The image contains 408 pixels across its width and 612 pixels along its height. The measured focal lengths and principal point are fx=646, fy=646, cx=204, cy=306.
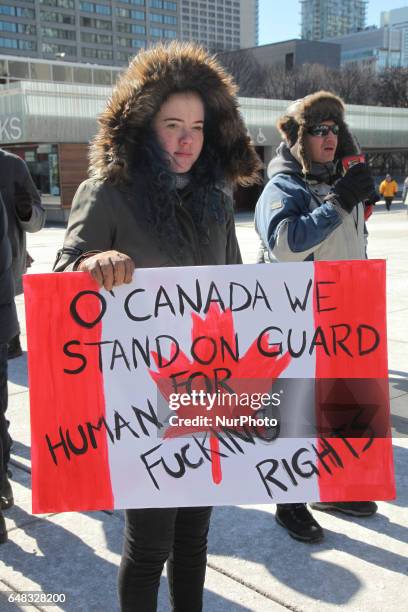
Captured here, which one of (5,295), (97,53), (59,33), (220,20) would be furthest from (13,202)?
(220,20)

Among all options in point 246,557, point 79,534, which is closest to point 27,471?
point 79,534

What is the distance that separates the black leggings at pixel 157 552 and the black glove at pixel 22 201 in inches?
92.3

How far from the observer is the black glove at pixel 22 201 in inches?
148

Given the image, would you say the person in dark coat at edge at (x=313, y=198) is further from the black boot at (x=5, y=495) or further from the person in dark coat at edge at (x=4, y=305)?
the black boot at (x=5, y=495)

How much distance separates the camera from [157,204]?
190 cm

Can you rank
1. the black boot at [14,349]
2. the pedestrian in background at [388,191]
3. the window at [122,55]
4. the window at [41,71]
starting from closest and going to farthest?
the black boot at [14,349] → the pedestrian in background at [388,191] → the window at [41,71] → the window at [122,55]

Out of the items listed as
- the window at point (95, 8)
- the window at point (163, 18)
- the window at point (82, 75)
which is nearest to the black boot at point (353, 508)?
the window at point (82, 75)

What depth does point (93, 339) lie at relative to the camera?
1895 mm

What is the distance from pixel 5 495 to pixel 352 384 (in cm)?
191

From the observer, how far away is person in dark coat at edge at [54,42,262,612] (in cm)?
185

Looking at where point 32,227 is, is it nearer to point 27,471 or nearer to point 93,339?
point 27,471

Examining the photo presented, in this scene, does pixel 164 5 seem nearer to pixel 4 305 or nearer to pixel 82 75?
pixel 82 75

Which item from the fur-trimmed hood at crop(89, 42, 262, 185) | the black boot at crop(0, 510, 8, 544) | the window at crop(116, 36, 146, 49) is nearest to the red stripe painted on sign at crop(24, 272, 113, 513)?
the fur-trimmed hood at crop(89, 42, 262, 185)

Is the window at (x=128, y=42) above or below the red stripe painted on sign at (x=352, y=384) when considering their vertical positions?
above
